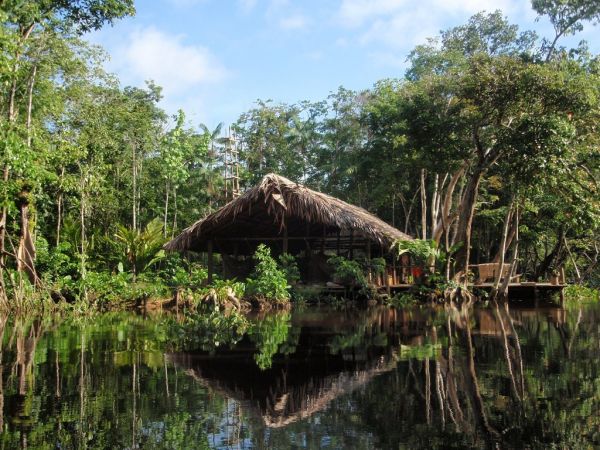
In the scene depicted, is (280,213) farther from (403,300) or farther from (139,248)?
(139,248)

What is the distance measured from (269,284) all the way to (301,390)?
12.3 meters

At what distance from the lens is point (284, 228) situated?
19703 mm

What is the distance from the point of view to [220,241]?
21.8 m

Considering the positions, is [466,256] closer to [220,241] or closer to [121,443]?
[220,241]

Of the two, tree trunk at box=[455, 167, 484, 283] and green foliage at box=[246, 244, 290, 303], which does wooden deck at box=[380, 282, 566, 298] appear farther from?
green foliage at box=[246, 244, 290, 303]

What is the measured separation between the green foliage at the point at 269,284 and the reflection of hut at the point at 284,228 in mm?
1510

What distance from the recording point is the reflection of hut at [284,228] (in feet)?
60.0

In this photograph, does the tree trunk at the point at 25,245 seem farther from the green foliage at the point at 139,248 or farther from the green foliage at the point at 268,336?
the green foliage at the point at 268,336

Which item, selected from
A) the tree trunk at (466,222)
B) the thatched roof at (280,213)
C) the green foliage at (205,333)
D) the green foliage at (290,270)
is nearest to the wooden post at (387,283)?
the thatched roof at (280,213)

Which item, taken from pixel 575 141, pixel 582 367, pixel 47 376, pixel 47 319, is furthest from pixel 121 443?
pixel 575 141

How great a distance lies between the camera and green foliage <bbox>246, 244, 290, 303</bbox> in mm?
17312

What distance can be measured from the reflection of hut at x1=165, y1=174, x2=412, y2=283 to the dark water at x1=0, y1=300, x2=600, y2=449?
9.09 meters

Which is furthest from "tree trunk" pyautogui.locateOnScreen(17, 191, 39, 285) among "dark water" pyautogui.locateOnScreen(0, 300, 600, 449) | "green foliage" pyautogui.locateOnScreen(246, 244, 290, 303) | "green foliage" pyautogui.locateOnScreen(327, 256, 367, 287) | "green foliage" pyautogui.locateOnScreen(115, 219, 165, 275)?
"green foliage" pyautogui.locateOnScreen(327, 256, 367, 287)

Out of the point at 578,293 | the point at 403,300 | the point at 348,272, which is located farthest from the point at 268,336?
the point at 578,293
